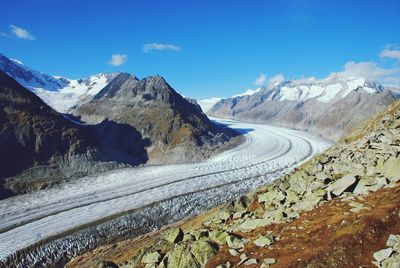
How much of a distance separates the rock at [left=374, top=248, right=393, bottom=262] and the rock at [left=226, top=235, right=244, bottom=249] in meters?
7.78

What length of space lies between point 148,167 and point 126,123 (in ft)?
124

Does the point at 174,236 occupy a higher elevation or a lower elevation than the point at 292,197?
lower

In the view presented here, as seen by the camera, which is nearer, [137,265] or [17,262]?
[137,265]

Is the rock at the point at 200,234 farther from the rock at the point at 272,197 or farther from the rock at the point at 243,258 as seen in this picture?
the rock at the point at 272,197

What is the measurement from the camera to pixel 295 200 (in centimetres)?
2664

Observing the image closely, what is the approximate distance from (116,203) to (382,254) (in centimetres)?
4474

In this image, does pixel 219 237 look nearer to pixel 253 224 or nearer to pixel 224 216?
pixel 253 224

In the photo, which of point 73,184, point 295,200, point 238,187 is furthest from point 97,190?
point 295,200

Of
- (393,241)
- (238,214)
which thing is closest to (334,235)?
(393,241)

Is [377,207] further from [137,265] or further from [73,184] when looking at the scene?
[73,184]

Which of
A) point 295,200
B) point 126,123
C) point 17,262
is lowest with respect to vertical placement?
point 17,262

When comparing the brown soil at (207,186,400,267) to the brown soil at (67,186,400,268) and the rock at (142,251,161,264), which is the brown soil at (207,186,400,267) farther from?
the rock at (142,251,161,264)

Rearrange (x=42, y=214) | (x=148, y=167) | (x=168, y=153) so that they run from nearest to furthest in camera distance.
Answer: (x=42, y=214), (x=148, y=167), (x=168, y=153)

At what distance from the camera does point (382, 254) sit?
55.0 feet
